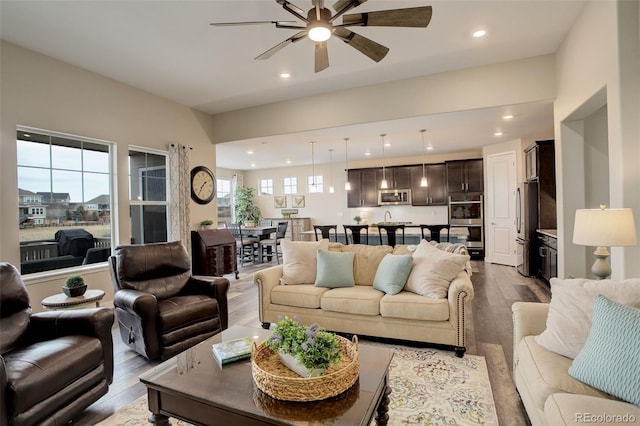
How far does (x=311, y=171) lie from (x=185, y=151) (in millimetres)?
5541

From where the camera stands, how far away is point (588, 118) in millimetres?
3684

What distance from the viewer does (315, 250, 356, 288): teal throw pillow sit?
341cm

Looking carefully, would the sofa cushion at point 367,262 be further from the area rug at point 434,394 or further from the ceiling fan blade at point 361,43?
the ceiling fan blade at point 361,43

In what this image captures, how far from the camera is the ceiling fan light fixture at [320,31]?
2.22 m

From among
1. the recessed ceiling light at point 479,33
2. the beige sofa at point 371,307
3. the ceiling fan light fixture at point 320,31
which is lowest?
the beige sofa at point 371,307

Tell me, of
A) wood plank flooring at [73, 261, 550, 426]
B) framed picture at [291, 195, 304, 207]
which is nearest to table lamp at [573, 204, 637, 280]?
wood plank flooring at [73, 261, 550, 426]

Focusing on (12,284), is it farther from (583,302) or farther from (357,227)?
(357,227)

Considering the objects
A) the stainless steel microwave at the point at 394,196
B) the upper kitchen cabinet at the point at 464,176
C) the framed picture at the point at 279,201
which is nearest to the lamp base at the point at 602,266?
the upper kitchen cabinet at the point at 464,176

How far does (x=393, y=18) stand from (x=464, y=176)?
6.55 meters

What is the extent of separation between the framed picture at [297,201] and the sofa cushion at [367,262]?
708 cm

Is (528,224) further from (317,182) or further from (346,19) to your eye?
(317,182)

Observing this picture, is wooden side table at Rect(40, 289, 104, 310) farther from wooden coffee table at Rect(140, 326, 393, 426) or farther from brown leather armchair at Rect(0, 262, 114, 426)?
wooden coffee table at Rect(140, 326, 393, 426)

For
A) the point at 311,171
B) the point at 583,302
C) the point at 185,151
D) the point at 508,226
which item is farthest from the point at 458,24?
the point at 311,171

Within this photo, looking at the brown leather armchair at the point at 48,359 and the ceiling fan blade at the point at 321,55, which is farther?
the ceiling fan blade at the point at 321,55
